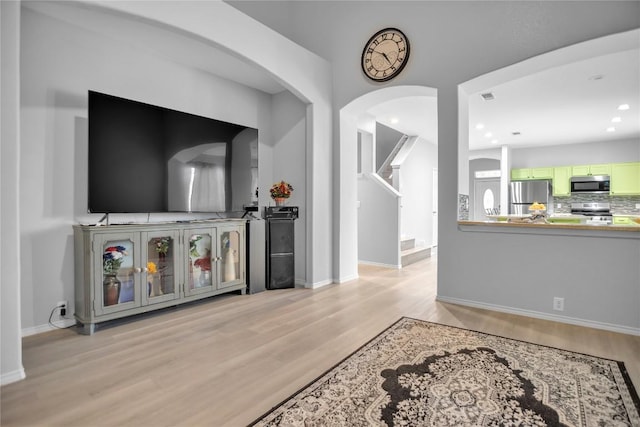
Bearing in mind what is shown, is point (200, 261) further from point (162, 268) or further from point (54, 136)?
point (54, 136)

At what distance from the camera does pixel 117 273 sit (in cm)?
→ 293

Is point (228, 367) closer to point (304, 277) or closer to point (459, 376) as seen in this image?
point (459, 376)

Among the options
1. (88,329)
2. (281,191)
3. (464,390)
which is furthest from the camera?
(281,191)

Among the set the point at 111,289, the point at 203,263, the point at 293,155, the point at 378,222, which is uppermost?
the point at 293,155

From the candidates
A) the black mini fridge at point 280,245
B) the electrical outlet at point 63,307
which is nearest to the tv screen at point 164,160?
the black mini fridge at point 280,245

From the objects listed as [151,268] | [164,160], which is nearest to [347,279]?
[151,268]

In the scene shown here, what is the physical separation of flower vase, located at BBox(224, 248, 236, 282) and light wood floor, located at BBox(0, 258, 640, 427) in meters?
0.25

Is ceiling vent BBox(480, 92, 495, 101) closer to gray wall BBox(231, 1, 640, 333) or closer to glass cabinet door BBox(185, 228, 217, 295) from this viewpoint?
gray wall BBox(231, 1, 640, 333)

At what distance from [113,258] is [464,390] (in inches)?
112

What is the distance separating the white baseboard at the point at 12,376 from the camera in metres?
1.99

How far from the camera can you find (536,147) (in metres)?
8.37

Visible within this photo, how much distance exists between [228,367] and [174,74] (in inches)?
124

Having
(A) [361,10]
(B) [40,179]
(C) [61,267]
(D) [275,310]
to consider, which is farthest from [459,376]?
(A) [361,10]

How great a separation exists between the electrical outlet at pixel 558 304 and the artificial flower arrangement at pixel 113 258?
3.88m
